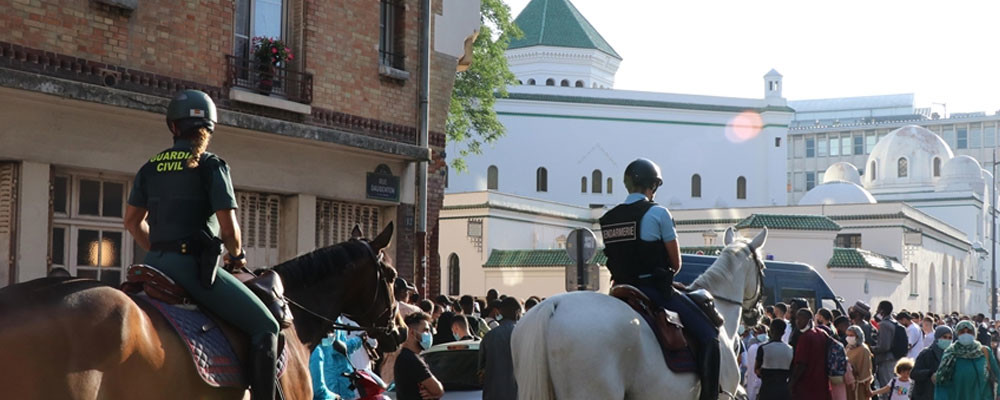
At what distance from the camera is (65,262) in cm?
1495

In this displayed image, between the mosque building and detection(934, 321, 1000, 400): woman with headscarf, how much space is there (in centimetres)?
2620

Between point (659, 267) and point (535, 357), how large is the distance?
1073 mm

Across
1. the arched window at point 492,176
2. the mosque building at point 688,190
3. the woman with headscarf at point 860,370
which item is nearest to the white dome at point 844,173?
the mosque building at point 688,190

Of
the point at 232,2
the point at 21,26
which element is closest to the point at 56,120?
the point at 21,26

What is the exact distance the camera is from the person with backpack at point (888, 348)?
20.1m

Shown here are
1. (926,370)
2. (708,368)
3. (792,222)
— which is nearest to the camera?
(708,368)

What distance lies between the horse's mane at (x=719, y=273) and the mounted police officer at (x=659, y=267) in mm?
957

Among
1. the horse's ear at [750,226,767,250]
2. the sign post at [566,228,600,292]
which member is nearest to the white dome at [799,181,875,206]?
the sign post at [566,228,600,292]

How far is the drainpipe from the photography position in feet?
66.8

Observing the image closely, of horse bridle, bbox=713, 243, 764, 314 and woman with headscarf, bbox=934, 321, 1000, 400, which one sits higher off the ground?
horse bridle, bbox=713, 243, 764, 314

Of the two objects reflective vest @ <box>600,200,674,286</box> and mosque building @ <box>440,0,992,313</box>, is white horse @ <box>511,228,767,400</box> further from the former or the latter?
mosque building @ <box>440,0,992,313</box>

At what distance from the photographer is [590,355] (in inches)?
325

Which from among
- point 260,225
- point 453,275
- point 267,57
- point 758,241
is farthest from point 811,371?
point 453,275

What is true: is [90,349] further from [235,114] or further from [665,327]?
[235,114]
